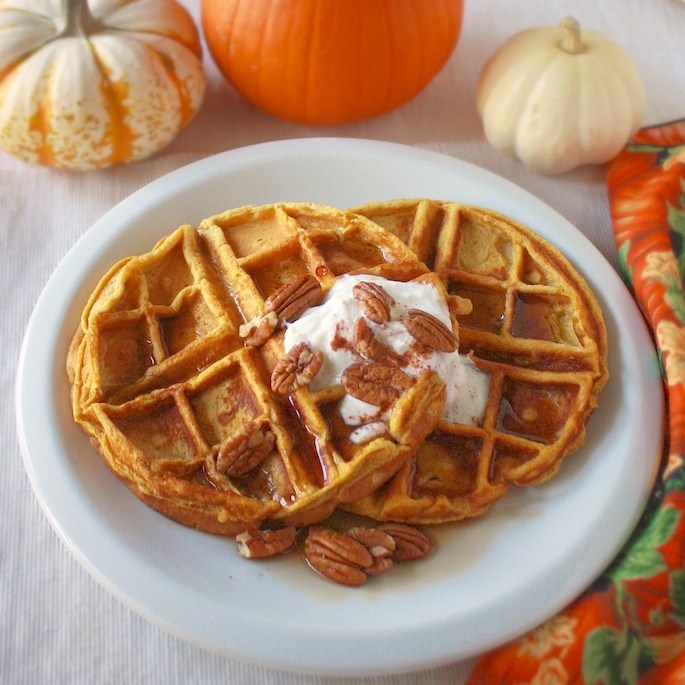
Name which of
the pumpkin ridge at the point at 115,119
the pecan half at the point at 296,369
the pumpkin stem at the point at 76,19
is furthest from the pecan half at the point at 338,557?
the pumpkin stem at the point at 76,19

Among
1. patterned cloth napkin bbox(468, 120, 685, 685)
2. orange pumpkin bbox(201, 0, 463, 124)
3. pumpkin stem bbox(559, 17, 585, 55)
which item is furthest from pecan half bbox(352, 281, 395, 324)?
pumpkin stem bbox(559, 17, 585, 55)

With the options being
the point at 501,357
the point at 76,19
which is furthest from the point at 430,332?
the point at 76,19

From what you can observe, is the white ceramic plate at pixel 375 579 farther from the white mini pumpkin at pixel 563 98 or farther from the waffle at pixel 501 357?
the white mini pumpkin at pixel 563 98

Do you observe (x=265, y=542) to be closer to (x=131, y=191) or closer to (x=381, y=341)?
(x=381, y=341)

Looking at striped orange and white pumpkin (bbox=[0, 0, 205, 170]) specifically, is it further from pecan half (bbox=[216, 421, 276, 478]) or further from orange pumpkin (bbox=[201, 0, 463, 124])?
pecan half (bbox=[216, 421, 276, 478])

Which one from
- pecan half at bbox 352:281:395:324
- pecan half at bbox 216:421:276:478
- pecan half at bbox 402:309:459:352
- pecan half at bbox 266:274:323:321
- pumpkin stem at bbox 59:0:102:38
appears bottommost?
pecan half at bbox 216:421:276:478

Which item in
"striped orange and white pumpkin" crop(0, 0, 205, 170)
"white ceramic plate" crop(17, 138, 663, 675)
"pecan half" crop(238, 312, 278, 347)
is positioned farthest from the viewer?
"striped orange and white pumpkin" crop(0, 0, 205, 170)
